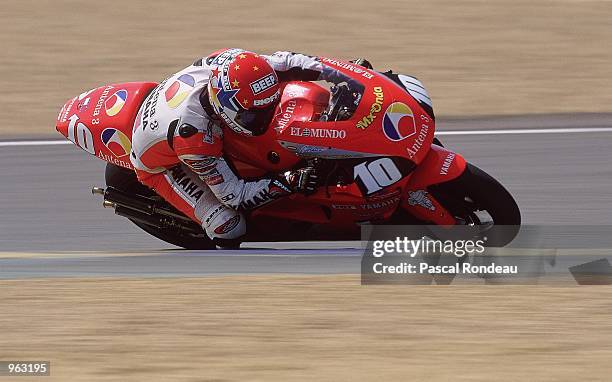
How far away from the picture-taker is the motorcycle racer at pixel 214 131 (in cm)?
722

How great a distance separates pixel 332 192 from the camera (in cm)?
753

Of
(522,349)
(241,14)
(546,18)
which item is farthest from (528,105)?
(522,349)

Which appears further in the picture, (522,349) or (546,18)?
(546,18)

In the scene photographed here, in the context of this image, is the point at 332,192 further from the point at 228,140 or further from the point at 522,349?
the point at 522,349

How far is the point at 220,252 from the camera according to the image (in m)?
7.95

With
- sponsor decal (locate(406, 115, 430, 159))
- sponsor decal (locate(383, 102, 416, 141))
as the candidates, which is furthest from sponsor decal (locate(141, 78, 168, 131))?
sponsor decal (locate(406, 115, 430, 159))

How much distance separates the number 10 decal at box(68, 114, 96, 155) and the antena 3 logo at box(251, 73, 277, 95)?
1.53 m

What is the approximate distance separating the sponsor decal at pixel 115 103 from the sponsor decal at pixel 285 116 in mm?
1299

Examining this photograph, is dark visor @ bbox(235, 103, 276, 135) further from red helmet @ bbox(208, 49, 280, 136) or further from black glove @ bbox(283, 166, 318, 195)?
black glove @ bbox(283, 166, 318, 195)

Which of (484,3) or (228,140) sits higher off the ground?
(484,3)

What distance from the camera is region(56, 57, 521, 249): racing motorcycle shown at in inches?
286

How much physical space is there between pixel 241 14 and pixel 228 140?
7287mm

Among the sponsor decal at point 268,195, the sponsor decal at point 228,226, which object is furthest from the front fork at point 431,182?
the sponsor decal at point 228,226

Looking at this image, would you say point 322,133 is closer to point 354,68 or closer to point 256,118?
point 256,118
